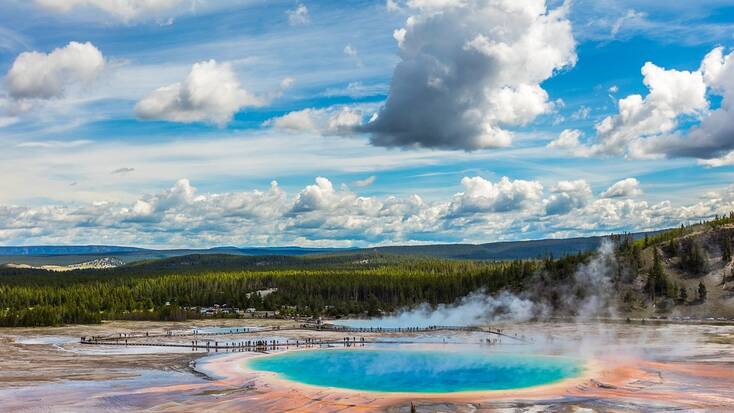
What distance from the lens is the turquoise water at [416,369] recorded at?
5162cm

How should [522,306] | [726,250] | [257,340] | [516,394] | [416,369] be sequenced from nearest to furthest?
[516,394] < [416,369] < [257,340] < [726,250] < [522,306]

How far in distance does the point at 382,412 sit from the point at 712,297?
85.0m

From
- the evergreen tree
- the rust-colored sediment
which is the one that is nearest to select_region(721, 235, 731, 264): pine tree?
the evergreen tree

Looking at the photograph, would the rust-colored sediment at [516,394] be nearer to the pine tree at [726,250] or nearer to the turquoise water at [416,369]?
the turquoise water at [416,369]

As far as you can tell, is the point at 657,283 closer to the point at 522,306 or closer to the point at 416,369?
the point at 522,306

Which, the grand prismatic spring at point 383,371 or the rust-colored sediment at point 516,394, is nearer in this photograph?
the rust-colored sediment at point 516,394

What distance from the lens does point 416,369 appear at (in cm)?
6003

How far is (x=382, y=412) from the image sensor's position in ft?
133

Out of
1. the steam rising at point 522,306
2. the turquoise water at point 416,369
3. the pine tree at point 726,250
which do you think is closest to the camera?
the turquoise water at point 416,369

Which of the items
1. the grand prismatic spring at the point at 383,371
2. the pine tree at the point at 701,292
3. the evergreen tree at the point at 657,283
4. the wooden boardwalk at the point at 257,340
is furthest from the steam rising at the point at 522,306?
the grand prismatic spring at the point at 383,371

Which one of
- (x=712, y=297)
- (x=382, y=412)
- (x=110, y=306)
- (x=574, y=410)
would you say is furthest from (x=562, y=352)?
(x=110, y=306)

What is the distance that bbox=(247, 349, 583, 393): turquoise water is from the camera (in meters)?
51.6

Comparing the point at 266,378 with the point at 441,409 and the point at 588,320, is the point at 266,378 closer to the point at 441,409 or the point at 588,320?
the point at 441,409

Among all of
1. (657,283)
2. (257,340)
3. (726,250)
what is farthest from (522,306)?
(257,340)
